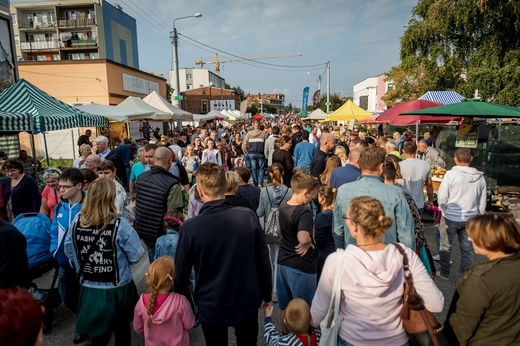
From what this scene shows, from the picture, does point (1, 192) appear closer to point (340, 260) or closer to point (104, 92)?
point (340, 260)

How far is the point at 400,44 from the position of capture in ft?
58.9

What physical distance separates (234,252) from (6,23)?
12904mm

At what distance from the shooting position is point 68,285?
3244 millimetres

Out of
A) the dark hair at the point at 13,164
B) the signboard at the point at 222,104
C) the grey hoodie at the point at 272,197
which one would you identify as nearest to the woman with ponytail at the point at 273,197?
the grey hoodie at the point at 272,197

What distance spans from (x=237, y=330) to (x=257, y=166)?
706cm

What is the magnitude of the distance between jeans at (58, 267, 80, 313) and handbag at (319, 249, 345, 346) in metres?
2.53

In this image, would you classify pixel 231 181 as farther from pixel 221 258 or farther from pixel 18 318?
pixel 18 318

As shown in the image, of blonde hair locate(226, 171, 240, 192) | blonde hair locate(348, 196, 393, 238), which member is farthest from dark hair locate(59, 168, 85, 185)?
blonde hair locate(348, 196, 393, 238)

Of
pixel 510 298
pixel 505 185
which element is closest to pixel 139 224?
pixel 510 298

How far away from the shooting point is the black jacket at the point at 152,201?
3623 millimetres

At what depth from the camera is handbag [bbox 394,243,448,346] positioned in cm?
187

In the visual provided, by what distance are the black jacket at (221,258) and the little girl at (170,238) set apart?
0.93 m

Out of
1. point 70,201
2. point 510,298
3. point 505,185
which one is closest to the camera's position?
point 510,298

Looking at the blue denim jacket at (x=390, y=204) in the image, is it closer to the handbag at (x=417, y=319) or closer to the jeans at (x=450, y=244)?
the handbag at (x=417, y=319)
